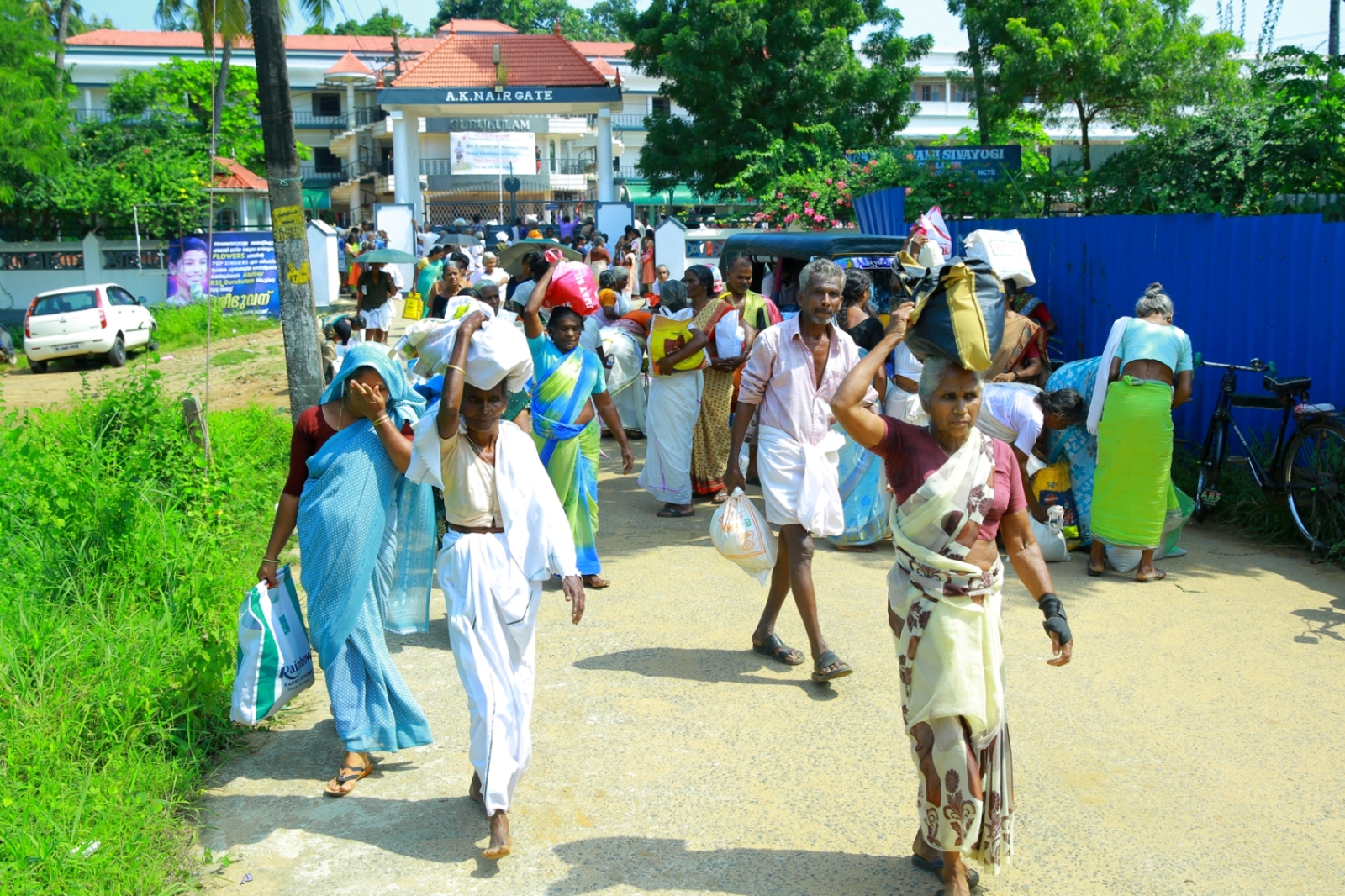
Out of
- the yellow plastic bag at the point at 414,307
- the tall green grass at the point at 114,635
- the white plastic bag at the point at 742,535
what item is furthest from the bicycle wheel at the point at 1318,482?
the yellow plastic bag at the point at 414,307

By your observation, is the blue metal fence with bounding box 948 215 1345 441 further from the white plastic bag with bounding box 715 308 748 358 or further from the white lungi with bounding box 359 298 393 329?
the white lungi with bounding box 359 298 393 329

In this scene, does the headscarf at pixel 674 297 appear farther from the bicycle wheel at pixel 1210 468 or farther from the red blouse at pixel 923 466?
the red blouse at pixel 923 466

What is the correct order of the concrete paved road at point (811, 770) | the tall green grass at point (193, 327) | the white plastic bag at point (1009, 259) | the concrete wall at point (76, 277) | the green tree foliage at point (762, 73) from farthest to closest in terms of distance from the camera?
the concrete wall at point (76, 277), the green tree foliage at point (762, 73), the tall green grass at point (193, 327), the white plastic bag at point (1009, 259), the concrete paved road at point (811, 770)

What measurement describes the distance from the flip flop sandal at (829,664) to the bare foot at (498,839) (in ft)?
6.15

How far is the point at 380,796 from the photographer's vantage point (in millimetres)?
4371

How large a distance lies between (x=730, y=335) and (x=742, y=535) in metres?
3.69

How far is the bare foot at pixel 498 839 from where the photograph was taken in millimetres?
3799

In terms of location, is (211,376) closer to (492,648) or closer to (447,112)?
(492,648)

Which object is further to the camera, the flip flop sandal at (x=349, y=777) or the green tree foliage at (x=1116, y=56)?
the green tree foliage at (x=1116, y=56)

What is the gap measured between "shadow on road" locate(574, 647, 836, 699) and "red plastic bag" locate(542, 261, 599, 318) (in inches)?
86.1

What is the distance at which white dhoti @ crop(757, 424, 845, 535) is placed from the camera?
5320 mm

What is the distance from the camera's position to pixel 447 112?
33875mm

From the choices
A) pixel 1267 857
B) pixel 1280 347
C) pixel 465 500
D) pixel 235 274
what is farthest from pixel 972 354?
pixel 235 274

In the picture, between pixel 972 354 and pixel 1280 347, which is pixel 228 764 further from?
pixel 1280 347
